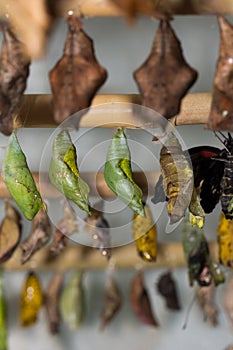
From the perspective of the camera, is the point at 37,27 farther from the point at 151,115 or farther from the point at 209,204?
the point at 209,204

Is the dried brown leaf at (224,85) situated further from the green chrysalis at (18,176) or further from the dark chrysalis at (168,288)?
the dark chrysalis at (168,288)

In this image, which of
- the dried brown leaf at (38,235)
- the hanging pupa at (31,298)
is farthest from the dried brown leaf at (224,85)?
the hanging pupa at (31,298)

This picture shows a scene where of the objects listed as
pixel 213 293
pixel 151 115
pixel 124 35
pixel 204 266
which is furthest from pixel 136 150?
pixel 124 35

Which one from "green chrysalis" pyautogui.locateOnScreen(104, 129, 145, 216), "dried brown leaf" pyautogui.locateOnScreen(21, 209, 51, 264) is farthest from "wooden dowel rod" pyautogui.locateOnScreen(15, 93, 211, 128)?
"dried brown leaf" pyautogui.locateOnScreen(21, 209, 51, 264)

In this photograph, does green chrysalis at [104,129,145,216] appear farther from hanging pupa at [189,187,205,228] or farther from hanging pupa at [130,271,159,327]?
hanging pupa at [130,271,159,327]

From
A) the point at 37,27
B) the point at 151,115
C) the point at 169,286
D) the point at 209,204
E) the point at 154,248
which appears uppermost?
the point at 37,27

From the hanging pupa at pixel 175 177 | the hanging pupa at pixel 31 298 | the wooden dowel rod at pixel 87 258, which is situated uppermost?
the hanging pupa at pixel 175 177
